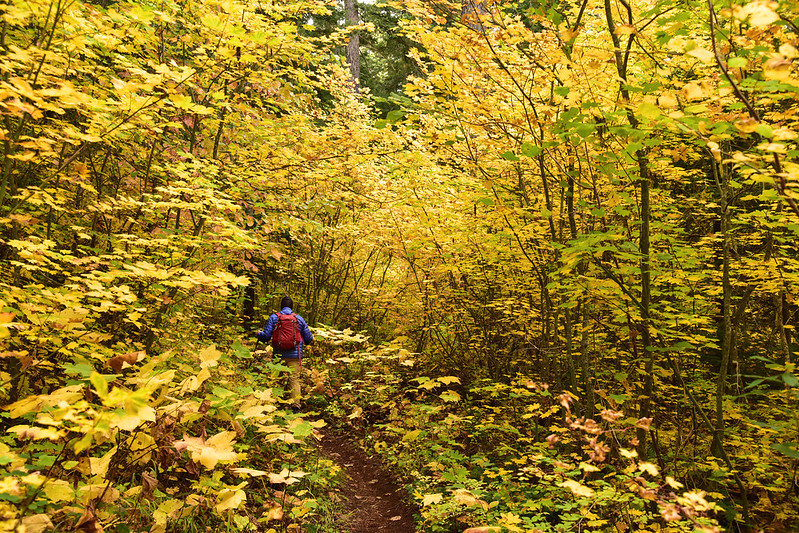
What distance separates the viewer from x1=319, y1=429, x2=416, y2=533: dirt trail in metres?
4.90

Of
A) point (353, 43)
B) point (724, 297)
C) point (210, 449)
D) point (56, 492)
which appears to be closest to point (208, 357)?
point (210, 449)

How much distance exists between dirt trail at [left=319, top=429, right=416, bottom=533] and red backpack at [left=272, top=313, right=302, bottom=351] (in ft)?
5.58

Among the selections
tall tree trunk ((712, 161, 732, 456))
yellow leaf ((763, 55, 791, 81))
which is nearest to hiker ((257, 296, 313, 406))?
tall tree trunk ((712, 161, 732, 456))

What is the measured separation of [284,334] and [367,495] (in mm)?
2776

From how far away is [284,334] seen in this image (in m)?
7.11

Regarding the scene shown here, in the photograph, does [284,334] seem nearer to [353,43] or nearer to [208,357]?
[208,357]

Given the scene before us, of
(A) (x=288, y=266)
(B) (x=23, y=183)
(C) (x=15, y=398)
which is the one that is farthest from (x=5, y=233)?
(A) (x=288, y=266)

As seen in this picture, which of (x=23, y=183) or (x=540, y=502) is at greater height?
(x=23, y=183)

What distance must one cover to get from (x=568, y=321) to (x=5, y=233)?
238 inches

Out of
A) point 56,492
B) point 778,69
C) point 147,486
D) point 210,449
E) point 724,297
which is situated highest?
point 778,69

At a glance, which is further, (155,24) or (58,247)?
(155,24)

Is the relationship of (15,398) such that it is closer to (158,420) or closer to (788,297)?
(158,420)

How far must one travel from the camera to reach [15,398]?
317 centimetres

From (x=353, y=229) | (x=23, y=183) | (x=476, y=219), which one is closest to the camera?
(x=23, y=183)
